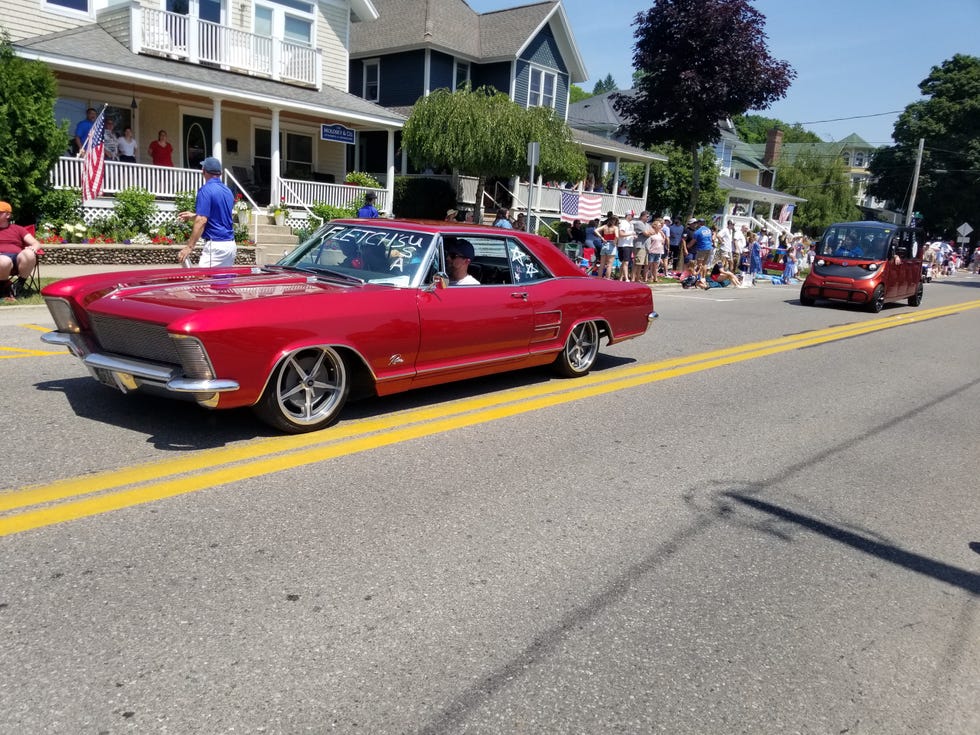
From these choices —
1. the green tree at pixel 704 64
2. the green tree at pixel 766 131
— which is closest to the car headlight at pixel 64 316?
the green tree at pixel 704 64

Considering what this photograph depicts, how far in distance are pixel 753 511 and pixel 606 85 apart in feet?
601

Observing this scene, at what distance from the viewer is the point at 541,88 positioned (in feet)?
102

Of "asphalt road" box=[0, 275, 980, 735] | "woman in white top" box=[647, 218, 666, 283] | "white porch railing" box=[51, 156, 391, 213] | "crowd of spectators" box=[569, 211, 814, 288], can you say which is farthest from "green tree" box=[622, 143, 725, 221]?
→ "asphalt road" box=[0, 275, 980, 735]

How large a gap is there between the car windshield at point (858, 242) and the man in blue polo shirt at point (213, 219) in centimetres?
1433

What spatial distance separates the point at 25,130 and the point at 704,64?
20.5 m

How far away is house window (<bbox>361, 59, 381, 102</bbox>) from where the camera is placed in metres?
30.0

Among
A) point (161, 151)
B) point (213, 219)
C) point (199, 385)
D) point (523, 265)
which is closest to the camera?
point (199, 385)

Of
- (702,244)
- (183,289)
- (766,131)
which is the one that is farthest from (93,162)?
(766,131)

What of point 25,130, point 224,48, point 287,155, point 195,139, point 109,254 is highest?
point 224,48

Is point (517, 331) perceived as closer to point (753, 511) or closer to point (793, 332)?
point (753, 511)

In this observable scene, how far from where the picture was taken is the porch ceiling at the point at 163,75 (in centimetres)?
1659

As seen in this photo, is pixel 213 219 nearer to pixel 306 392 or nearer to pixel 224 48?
pixel 306 392

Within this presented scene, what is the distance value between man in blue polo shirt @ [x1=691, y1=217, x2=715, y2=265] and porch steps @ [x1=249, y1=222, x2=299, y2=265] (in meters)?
10.1

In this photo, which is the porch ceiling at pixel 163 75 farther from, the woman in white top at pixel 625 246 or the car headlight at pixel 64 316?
the car headlight at pixel 64 316
